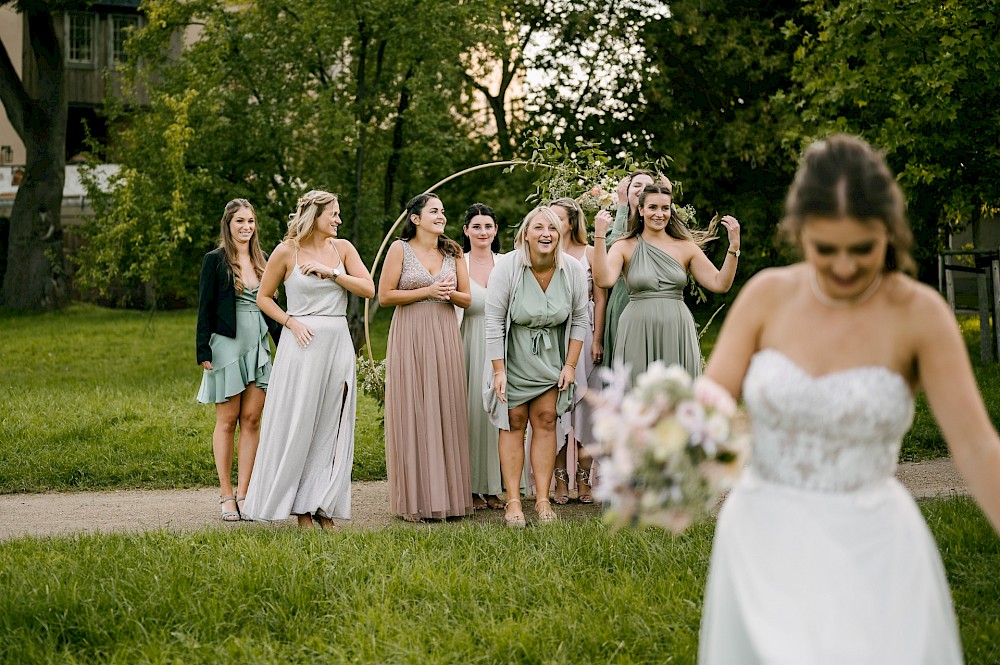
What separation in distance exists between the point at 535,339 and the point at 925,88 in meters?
6.60

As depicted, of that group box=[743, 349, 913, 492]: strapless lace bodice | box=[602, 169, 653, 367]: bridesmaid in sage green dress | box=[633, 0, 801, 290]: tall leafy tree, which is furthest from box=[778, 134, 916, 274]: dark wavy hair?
box=[633, 0, 801, 290]: tall leafy tree

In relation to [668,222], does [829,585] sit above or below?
below

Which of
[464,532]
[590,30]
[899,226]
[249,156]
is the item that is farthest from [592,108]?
[899,226]

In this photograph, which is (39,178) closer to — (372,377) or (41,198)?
(41,198)

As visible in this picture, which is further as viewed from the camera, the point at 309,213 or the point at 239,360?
the point at 239,360

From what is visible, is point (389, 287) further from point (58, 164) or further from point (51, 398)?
point (58, 164)

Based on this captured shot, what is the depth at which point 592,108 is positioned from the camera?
A: 94.8 feet

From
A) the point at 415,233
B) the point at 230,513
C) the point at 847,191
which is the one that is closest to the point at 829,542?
the point at 847,191

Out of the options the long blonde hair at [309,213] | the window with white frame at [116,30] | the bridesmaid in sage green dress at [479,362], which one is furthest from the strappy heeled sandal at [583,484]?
the window with white frame at [116,30]

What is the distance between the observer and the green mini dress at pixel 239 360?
8.55 meters

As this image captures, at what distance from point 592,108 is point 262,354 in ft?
70.2

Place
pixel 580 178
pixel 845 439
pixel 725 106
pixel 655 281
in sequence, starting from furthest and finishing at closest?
pixel 725 106, pixel 580 178, pixel 655 281, pixel 845 439

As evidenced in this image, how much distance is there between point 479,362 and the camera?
29.5 ft

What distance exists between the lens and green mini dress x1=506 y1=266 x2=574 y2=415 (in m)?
8.16
